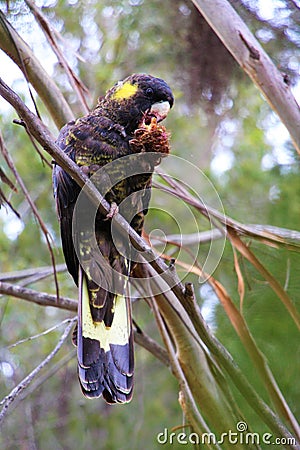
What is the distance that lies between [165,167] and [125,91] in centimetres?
82

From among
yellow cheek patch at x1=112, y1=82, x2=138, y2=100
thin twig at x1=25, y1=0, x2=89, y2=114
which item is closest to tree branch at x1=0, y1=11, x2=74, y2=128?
thin twig at x1=25, y1=0, x2=89, y2=114

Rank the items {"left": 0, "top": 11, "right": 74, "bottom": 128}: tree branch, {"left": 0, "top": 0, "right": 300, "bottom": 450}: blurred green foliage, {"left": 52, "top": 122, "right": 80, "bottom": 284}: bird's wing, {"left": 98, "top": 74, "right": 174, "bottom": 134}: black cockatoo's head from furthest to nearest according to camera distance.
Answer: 1. {"left": 0, "top": 0, "right": 300, "bottom": 450}: blurred green foliage
2. {"left": 98, "top": 74, "right": 174, "bottom": 134}: black cockatoo's head
3. {"left": 52, "top": 122, "right": 80, "bottom": 284}: bird's wing
4. {"left": 0, "top": 11, "right": 74, "bottom": 128}: tree branch

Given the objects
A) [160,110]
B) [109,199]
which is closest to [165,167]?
[160,110]

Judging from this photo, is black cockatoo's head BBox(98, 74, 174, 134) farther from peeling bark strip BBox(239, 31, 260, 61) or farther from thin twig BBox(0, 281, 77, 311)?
thin twig BBox(0, 281, 77, 311)

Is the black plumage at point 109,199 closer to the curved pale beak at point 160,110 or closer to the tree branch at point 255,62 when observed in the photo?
the curved pale beak at point 160,110

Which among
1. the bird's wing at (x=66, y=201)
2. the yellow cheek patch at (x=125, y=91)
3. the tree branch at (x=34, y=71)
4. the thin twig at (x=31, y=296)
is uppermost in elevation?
the yellow cheek patch at (x=125, y=91)

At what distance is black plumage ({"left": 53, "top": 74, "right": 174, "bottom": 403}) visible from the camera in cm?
178

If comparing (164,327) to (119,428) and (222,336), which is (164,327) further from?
(119,428)

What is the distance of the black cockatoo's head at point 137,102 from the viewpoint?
202 cm

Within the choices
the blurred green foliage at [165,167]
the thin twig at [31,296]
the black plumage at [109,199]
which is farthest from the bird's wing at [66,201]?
the blurred green foliage at [165,167]

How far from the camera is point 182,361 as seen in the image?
1.92 m

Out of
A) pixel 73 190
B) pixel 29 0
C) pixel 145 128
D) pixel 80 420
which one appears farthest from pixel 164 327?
pixel 80 420

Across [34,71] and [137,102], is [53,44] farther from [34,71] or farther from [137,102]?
[137,102]

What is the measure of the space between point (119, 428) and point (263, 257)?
6.07ft
